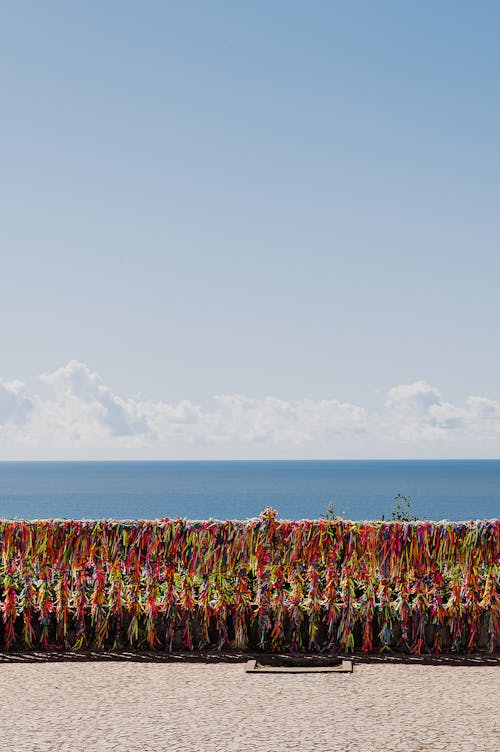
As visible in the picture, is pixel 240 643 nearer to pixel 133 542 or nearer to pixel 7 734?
pixel 133 542

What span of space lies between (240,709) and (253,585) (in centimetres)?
308

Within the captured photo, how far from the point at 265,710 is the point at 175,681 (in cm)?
167

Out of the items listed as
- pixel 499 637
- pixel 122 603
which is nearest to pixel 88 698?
pixel 122 603

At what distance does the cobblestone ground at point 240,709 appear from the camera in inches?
296

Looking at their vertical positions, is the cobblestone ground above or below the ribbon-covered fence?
below

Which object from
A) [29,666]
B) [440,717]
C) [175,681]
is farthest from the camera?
[29,666]

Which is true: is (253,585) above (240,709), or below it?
above

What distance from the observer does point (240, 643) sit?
11.5 metres

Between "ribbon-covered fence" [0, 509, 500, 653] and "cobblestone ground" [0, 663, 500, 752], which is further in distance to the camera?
"ribbon-covered fence" [0, 509, 500, 653]

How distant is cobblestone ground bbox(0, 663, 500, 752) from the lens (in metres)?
7.52

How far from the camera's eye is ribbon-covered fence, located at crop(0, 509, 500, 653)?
37.6ft

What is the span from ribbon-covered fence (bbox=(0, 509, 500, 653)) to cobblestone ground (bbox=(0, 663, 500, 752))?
0.80 m

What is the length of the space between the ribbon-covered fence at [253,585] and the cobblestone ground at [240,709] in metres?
0.80

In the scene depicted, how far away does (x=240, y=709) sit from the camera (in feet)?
28.5
